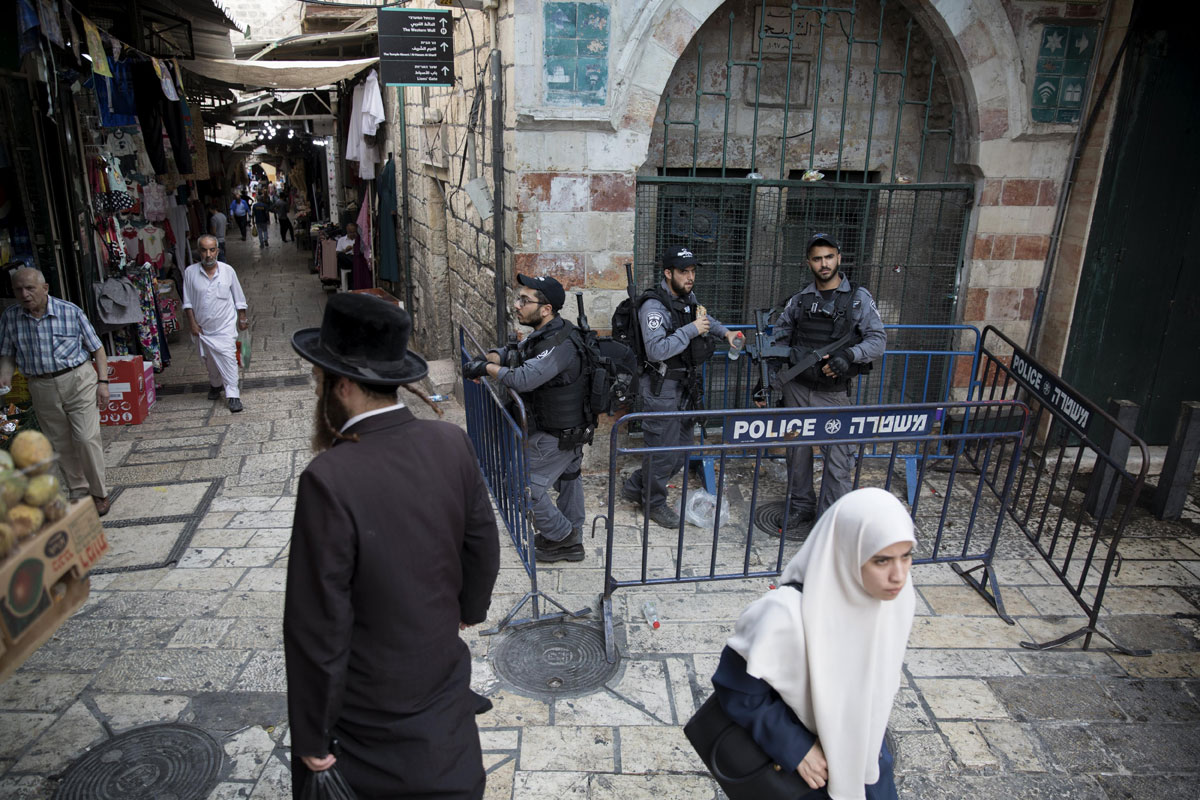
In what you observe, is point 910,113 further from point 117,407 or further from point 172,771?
point 117,407

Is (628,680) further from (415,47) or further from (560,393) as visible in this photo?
(415,47)

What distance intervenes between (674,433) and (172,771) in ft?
11.5

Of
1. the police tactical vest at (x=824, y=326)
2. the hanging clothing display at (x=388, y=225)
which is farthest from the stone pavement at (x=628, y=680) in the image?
the hanging clothing display at (x=388, y=225)

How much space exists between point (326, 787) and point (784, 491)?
4.67m

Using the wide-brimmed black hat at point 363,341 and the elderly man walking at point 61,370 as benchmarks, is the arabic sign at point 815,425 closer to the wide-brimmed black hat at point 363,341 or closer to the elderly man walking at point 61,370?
the wide-brimmed black hat at point 363,341

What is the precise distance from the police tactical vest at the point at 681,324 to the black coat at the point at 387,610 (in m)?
3.21

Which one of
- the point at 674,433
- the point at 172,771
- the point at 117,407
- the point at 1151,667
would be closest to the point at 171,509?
the point at 117,407

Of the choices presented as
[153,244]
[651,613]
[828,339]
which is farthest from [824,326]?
[153,244]

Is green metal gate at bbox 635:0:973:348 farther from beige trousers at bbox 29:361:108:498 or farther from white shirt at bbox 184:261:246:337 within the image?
white shirt at bbox 184:261:246:337

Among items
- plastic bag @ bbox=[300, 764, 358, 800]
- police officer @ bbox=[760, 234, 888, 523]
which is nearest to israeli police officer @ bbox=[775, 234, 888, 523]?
police officer @ bbox=[760, 234, 888, 523]

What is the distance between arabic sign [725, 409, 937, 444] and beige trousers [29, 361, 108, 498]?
441 centimetres

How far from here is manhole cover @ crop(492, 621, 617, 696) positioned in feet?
13.3

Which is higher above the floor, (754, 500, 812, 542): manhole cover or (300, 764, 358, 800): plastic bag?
(300, 764, 358, 800): plastic bag

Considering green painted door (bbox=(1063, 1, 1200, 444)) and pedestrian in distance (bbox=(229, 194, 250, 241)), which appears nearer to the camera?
green painted door (bbox=(1063, 1, 1200, 444))
